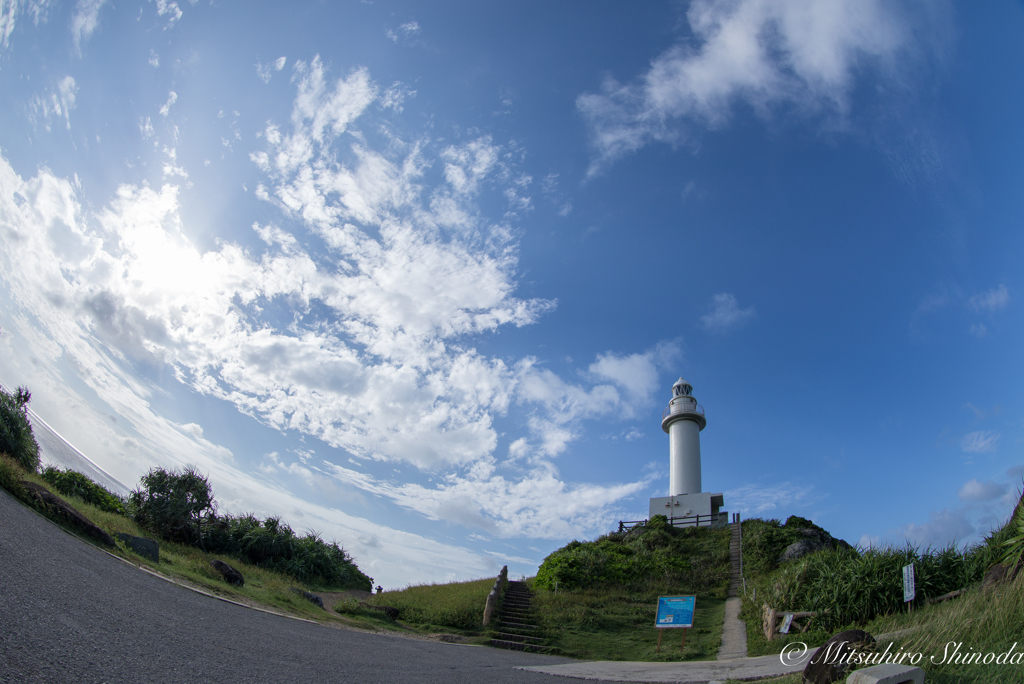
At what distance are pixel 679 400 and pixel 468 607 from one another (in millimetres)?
26572

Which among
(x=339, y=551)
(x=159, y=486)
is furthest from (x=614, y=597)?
(x=159, y=486)

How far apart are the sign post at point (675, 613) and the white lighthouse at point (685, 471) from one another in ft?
69.4

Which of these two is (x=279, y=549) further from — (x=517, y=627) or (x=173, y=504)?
(x=517, y=627)

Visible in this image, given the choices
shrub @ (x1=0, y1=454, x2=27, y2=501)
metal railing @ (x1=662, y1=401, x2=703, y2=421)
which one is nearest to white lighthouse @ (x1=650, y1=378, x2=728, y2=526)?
metal railing @ (x1=662, y1=401, x2=703, y2=421)

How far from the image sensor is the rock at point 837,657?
18.9ft

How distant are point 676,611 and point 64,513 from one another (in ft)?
46.4

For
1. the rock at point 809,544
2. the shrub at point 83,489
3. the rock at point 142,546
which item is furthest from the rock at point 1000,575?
the shrub at point 83,489

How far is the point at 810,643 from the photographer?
942cm

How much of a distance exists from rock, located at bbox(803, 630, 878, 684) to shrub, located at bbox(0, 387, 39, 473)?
796 inches

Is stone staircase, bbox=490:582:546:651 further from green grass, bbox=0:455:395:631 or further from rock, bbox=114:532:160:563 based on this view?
rock, bbox=114:532:160:563

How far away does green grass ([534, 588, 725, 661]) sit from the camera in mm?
11695

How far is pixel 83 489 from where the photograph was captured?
17516mm

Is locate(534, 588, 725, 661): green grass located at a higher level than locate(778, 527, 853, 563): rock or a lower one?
lower

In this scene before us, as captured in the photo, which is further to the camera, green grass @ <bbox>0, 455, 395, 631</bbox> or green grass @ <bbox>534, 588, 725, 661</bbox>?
green grass @ <bbox>534, 588, 725, 661</bbox>
